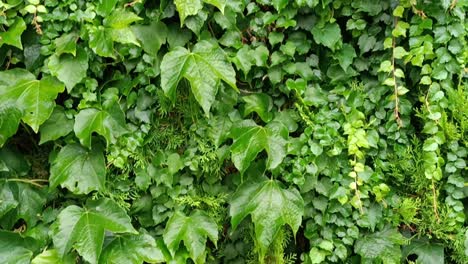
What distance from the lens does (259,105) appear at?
2.01m

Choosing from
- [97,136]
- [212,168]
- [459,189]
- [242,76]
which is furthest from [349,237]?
[97,136]

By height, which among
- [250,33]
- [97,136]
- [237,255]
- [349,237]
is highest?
[250,33]

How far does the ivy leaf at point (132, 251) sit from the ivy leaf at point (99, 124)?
13.8 inches

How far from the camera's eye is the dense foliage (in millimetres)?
1879

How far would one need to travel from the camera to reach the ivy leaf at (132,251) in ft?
6.03

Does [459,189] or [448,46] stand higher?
[448,46]

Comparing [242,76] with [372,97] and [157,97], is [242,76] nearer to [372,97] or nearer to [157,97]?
[157,97]

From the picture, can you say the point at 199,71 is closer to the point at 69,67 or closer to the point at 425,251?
the point at 69,67

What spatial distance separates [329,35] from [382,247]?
81 cm

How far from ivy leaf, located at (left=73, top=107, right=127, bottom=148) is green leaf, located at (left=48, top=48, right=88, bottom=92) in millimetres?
110

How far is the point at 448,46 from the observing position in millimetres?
1960

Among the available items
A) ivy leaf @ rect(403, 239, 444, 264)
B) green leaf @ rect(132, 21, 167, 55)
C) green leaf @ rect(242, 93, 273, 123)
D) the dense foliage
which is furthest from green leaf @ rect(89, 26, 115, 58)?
ivy leaf @ rect(403, 239, 444, 264)

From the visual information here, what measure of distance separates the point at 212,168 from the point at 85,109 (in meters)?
0.51

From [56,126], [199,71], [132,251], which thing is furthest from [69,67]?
[132,251]
